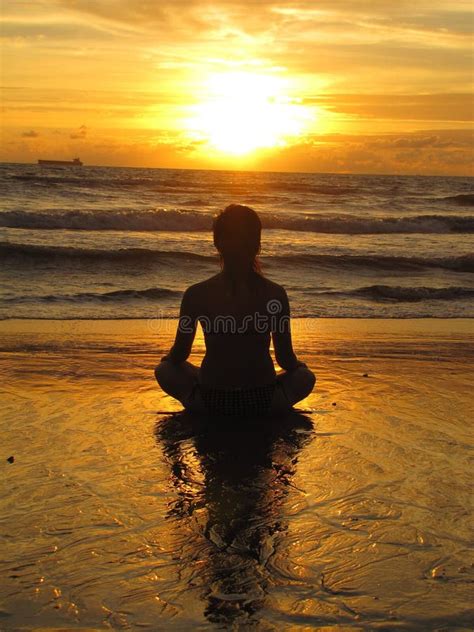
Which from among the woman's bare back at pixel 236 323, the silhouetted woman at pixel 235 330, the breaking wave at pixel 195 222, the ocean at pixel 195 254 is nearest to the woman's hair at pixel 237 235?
the silhouetted woman at pixel 235 330

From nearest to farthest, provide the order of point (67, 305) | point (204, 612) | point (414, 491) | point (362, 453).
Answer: point (204, 612) < point (414, 491) < point (362, 453) < point (67, 305)

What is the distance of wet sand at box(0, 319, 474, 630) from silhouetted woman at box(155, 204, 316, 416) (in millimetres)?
215

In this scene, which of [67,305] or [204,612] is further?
[67,305]

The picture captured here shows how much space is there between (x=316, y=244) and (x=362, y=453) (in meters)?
17.5

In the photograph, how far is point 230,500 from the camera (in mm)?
3926

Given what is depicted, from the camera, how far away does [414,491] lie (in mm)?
4082

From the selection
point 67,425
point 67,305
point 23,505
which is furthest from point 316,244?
point 23,505

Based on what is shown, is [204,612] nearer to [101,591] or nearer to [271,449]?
[101,591]

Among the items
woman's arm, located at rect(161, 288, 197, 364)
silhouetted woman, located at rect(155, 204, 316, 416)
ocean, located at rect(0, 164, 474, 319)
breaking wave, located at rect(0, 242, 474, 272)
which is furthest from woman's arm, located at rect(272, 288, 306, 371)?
breaking wave, located at rect(0, 242, 474, 272)

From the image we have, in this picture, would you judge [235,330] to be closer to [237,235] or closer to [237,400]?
[237,400]

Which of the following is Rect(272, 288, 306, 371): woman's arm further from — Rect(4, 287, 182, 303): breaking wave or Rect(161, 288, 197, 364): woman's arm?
Rect(4, 287, 182, 303): breaking wave

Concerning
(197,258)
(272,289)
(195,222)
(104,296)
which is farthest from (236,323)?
(195,222)

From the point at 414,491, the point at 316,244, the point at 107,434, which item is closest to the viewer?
the point at 414,491

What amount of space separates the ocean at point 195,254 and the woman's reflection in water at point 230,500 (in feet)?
19.5
